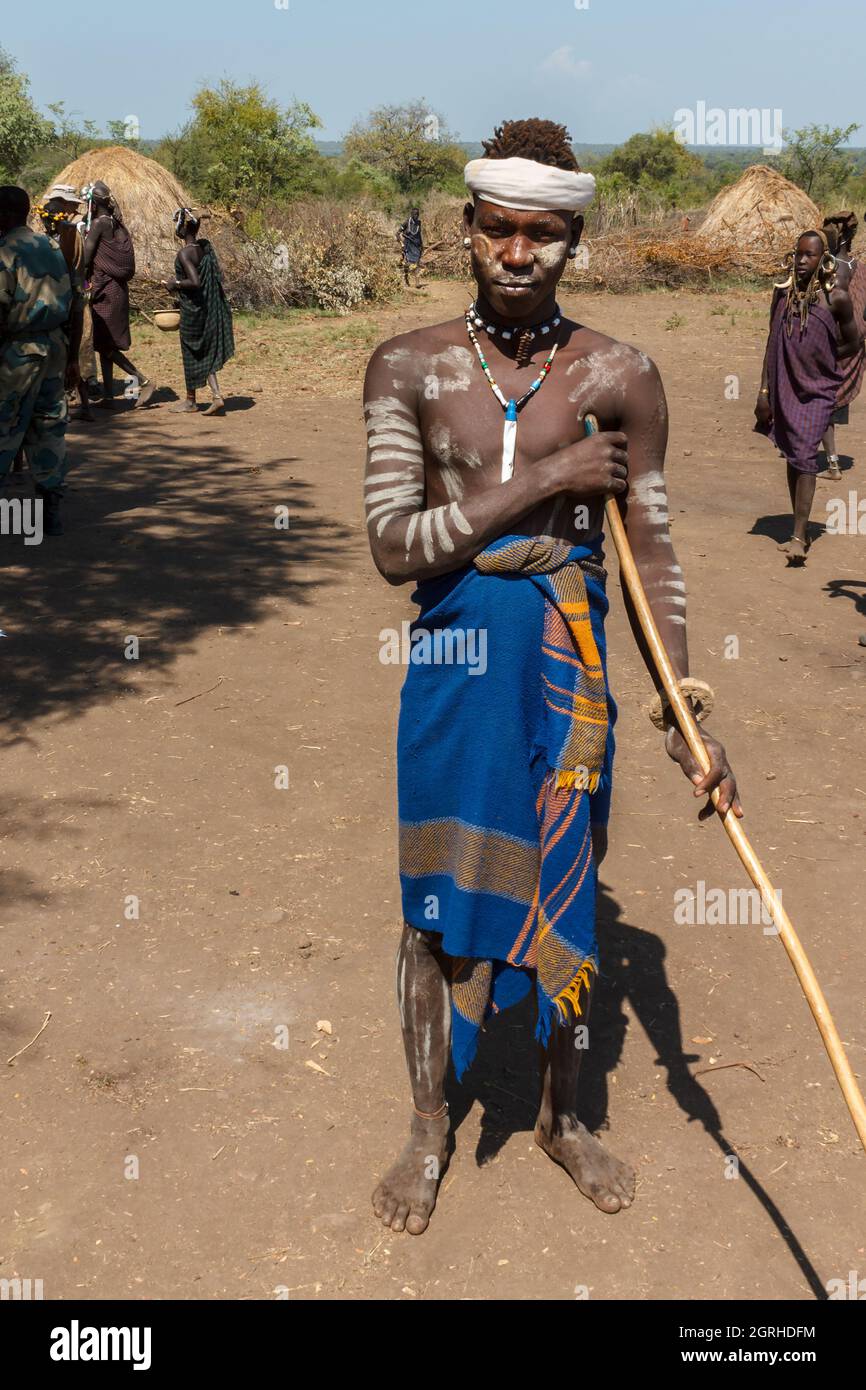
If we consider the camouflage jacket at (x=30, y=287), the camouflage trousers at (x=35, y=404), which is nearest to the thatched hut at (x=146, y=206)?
the camouflage trousers at (x=35, y=404)

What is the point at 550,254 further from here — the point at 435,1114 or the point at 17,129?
the point at 17,129

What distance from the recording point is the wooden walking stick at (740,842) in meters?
2.27

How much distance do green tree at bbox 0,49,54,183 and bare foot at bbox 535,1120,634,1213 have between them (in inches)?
1506

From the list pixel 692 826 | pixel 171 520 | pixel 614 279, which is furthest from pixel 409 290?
pixel 692 826

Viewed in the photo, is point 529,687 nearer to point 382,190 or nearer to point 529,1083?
point 529,1083

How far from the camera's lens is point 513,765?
106 inches

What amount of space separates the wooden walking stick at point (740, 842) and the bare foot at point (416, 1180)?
3.17 feet

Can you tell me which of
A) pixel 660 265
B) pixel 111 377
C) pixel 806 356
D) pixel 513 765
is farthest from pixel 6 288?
pixel 660 265

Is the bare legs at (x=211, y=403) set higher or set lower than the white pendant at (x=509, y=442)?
lower

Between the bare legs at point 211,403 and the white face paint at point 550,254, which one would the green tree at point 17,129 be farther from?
the white face paint at point 550,254

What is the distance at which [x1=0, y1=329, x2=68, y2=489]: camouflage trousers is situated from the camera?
786 centimetres

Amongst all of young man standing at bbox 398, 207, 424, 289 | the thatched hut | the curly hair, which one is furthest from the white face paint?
young man standing at bbox 398, 207, 424, 289

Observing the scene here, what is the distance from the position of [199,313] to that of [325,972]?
9570mm

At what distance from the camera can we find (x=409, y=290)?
69.4ft
